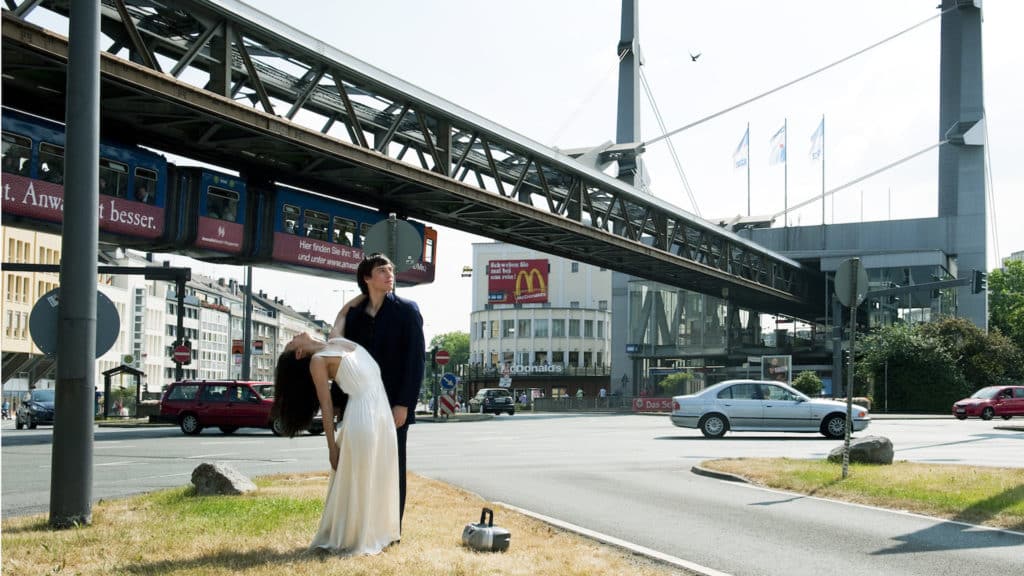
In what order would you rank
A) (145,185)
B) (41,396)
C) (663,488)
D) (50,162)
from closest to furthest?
1. (663,488)
2. (50,162)
3. (145,185)
4. (41,396)

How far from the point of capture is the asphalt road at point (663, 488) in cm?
769

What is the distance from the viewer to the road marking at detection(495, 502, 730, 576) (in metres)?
6.84

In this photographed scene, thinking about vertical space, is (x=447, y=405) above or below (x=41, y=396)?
below

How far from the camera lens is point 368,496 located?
6254 mm

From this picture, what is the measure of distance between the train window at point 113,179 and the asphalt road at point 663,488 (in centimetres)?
563

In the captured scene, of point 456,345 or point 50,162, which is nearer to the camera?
point 50,162

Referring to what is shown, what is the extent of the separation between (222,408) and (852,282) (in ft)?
64.3

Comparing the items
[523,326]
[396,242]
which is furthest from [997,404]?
[523,326]

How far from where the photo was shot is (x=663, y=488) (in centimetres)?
1255

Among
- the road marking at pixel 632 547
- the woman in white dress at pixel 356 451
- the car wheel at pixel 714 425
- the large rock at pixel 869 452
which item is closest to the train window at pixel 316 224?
the car wheel at pixel 714 425

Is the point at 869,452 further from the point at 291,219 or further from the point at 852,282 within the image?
the point at 291,219

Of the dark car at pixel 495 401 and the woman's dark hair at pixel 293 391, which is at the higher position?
the woman's dark hair at pixel 293 391

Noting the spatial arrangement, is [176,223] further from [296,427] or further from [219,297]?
[219,297]

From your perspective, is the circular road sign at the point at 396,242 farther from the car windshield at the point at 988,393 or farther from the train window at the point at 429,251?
the car windshield at the point at 988,393
